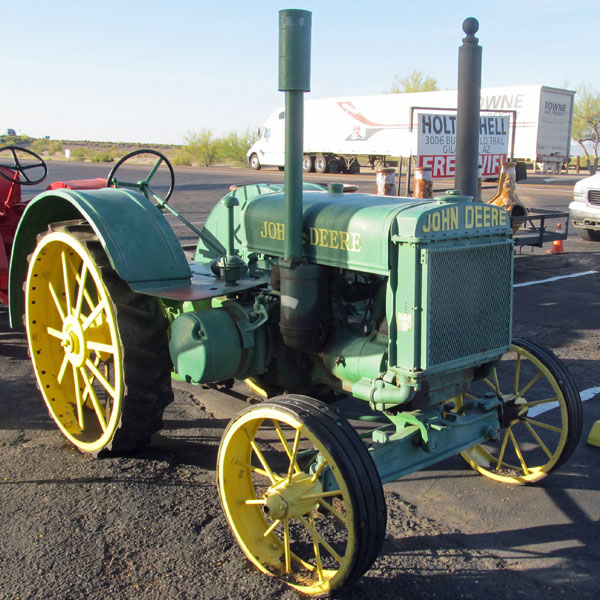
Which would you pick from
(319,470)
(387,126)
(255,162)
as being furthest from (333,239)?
(255,162)

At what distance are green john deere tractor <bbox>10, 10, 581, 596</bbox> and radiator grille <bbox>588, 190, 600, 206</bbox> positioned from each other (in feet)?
27.8

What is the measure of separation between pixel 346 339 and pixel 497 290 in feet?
2.30

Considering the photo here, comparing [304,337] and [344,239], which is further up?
[344,239]

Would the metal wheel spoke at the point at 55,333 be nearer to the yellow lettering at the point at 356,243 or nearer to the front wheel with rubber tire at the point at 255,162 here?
the yellow lettering at the point at 356,243

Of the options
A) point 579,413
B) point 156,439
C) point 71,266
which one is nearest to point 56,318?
point 71,266

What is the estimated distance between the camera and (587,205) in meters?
11.5

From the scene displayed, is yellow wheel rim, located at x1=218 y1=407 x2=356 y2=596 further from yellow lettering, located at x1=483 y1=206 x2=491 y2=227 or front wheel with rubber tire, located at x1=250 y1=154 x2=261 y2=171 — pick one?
front wheel with rubber tire, located at x1=250 y1=154 x2=261 y2=171

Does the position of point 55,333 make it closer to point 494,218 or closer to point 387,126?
point 494,218

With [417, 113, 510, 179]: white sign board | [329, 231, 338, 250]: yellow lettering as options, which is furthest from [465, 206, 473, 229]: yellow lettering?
[417, 113, 510, 179]: white sign board

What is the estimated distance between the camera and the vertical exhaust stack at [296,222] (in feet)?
8.89

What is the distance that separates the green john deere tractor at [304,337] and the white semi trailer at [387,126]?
1794 cm

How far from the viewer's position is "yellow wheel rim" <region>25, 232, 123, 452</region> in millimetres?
3465

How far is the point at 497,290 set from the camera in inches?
117

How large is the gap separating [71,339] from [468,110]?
306cm
